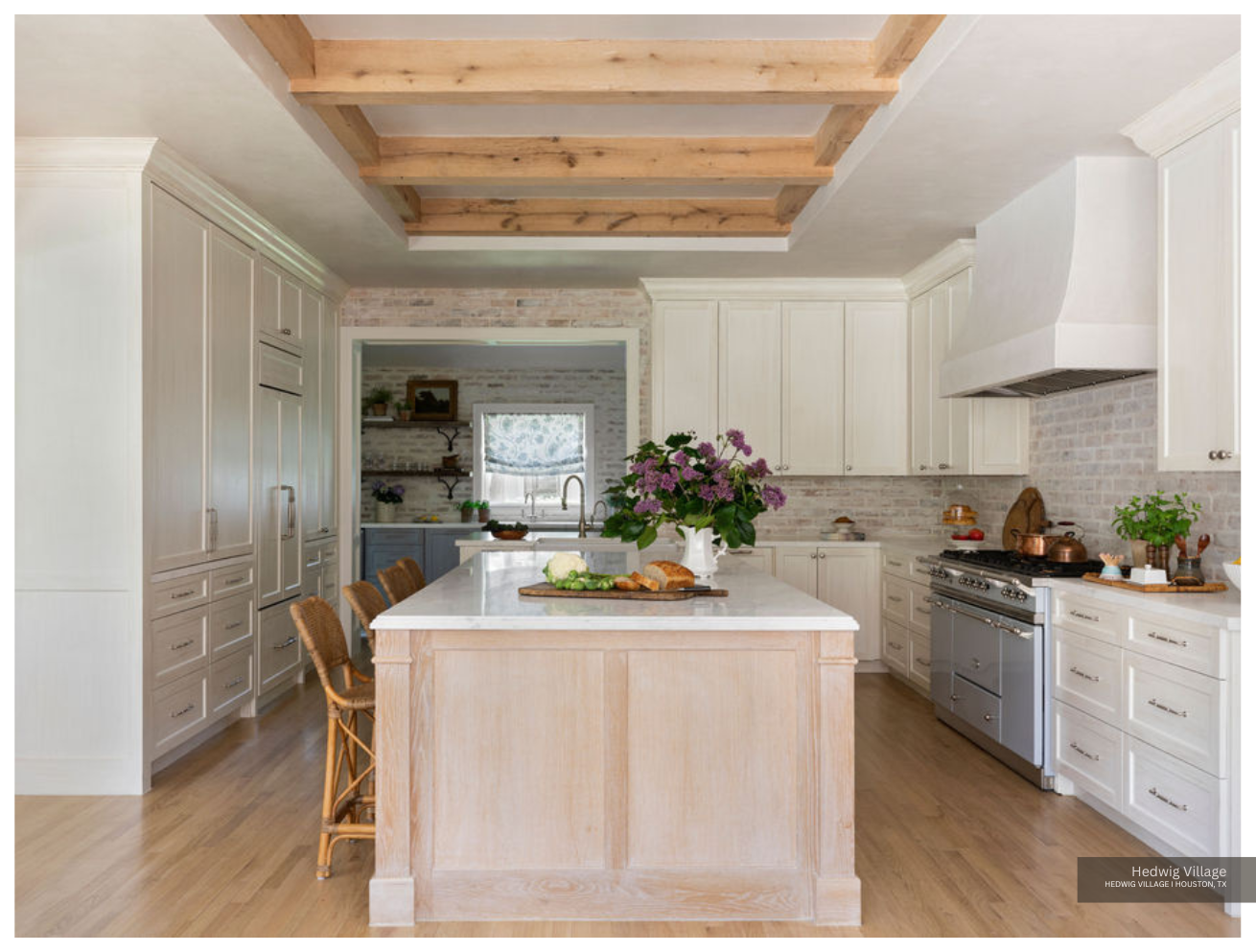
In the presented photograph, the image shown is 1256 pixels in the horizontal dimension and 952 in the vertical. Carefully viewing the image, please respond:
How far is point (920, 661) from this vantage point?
226 inches

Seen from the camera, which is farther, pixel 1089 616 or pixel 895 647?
pixel 895 647

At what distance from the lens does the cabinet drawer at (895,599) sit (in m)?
5.95

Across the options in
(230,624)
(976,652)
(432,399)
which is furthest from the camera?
(432,399)

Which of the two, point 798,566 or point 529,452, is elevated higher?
point 529,452

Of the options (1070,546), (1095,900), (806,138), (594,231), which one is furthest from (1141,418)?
(594,231)

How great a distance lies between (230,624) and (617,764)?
2.82 meters

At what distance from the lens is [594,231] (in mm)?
5617

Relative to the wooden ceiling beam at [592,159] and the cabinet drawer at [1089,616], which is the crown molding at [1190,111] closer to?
the wooden ceiling beam at [592,159]

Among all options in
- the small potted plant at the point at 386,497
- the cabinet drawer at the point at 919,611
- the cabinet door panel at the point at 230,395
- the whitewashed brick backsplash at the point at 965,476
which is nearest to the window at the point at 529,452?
the small potted plant at the point at 386,497

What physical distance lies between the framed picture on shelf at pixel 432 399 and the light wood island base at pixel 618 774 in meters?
7.58

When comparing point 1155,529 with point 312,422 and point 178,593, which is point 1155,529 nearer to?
point 178,593

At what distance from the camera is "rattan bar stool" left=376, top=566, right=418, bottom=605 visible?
3.85m

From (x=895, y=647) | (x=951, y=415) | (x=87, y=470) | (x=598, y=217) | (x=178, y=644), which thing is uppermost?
(x=598, y=217)

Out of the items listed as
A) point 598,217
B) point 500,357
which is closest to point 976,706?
point 598,217
